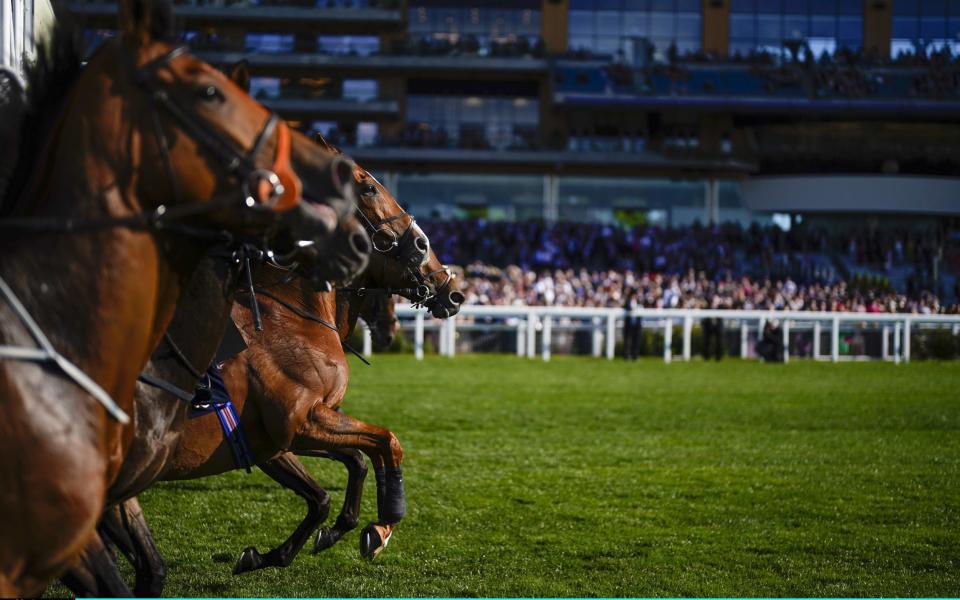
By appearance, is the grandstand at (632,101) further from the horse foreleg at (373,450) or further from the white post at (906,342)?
the horse foreleg at (373,450)

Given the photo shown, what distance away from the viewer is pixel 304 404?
5934 mm

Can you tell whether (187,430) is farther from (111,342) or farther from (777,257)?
(777,257)

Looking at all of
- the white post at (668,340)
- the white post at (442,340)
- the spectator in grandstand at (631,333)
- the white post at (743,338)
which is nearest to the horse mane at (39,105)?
the white post at (442,340)

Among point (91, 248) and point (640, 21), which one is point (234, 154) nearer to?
point (91, 248)

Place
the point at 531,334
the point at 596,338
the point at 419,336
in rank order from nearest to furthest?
the point at 419,336
the point at 531,334
the point at 596,338

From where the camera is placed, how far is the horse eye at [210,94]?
130 inches

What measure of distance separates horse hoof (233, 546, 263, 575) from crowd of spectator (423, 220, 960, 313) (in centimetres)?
2149

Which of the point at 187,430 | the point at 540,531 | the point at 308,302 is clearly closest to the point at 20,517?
the point at 187,430

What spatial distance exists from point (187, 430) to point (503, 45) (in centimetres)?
4485

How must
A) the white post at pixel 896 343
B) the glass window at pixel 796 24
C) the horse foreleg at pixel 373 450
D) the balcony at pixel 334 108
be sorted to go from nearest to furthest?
1. the horse foreleg at pixel 373 450
2. the white post at pixel 896 343
3. the balcony at pixel 334 108
4. the glass window at pixel 796 24

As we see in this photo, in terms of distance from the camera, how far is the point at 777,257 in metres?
39.1

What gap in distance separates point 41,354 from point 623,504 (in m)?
6.18

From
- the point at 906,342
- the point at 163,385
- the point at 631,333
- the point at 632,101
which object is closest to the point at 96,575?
the point at 163,385

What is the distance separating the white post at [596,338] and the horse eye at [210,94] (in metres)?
Result: 23.4
